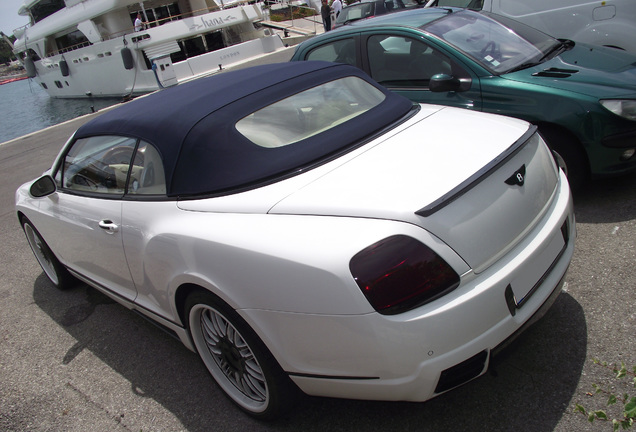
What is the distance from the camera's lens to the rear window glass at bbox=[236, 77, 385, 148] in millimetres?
2508

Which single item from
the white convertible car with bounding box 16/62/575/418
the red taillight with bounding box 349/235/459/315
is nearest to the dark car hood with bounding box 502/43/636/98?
the white convertible car with bounding box 16/62/575/418

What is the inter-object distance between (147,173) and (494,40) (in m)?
3.33

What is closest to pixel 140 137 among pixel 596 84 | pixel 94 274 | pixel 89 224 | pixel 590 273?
pixel 89 224

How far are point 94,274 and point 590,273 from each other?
123 inches

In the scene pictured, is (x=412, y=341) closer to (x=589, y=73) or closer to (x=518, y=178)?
(x=518, y=178)

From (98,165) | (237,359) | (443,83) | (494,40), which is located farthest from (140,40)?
(237,359)

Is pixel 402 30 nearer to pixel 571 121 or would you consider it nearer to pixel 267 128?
pixel 571 121

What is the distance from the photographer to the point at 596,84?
3637 mm

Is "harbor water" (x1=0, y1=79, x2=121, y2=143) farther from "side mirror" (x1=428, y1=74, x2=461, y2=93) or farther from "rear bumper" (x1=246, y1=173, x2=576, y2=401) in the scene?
"rear bumper" (x1=246, y1=173, x2=576, y2=401)

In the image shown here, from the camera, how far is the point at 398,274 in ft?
5.76

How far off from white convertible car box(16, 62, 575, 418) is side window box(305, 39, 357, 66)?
2.04m

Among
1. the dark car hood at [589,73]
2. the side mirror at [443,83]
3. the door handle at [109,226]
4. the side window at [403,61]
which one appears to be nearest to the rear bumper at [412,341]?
the door handle at [109,226]

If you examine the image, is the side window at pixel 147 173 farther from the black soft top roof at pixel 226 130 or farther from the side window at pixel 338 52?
the side window at pixel 338 52

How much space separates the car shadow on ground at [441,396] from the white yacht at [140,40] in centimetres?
1885
